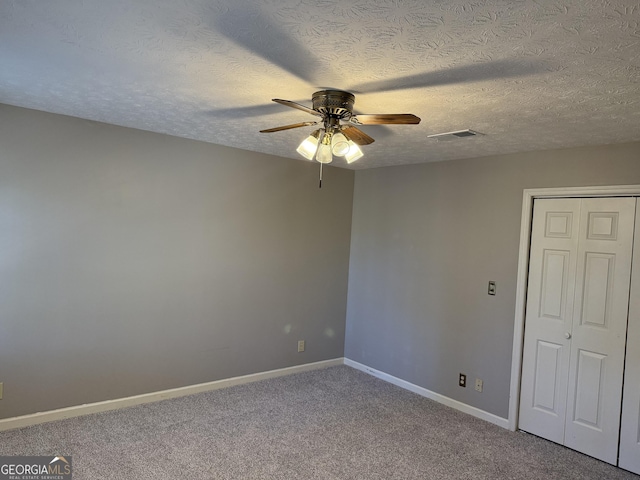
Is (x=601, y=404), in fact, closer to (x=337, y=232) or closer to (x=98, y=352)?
(x=337, y=232)

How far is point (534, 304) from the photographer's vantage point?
3721 millimetres

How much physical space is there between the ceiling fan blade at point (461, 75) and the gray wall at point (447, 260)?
1.80 metres

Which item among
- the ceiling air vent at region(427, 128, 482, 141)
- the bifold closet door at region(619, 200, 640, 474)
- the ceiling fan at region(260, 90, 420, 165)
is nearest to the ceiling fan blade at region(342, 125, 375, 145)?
the ceiling fan at region(260, 90, 420, 165)

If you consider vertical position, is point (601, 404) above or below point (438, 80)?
below

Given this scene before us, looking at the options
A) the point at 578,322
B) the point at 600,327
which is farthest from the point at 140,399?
the point at 600,327

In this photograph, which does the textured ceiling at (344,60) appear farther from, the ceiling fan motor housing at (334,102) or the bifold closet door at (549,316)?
the bifold closet door at (549,316)

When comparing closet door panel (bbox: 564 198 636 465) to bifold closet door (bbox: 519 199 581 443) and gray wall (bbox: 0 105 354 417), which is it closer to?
bifold closet door (bbox: 519 199 581 443)

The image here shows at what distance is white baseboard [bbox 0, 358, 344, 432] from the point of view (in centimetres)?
332

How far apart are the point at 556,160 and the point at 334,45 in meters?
2.53

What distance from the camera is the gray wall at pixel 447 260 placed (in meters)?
3.75

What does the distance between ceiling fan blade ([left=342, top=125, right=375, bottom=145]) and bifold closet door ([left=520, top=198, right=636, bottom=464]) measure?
1.94 meters

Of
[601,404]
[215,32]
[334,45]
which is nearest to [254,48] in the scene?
[215,32]

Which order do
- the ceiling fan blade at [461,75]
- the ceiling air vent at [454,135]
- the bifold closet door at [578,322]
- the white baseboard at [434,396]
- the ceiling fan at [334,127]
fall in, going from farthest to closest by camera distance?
the white baseboard at [434,396], the bifold closet door at [578,322], the ceiling air vent at [454,135], the ceiling fan at [334,127], the ceiling fan blade at [461,75]

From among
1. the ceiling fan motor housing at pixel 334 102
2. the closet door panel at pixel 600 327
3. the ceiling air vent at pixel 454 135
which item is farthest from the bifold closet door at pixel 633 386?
the ceiling fan motor housing at pixel 334 102
